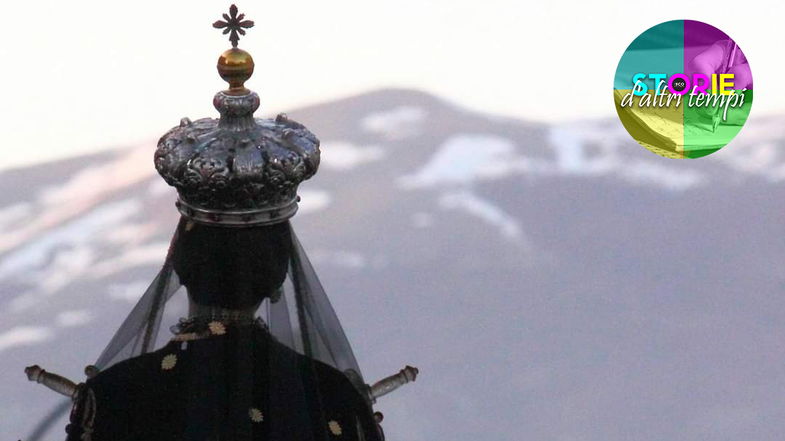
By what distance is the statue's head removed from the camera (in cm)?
153

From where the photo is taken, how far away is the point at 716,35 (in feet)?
10.9

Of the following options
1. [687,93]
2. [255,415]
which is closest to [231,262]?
[255,415]

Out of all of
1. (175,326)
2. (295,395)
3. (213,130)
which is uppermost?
(213,130)

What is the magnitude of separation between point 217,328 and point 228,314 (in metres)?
0.02

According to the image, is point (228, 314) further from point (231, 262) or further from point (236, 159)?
point (236, 159)

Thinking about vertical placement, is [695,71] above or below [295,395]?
above

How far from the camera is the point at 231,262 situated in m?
1.53

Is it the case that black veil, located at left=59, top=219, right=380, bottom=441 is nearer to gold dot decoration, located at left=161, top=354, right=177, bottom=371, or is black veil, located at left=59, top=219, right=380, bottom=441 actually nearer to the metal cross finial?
gold dot decoration, located at left=161, top=354, right=177, bottom=371

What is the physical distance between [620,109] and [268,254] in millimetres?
1946

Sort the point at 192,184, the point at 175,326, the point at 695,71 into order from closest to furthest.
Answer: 1. the point at 192,184
2. the point at 175,326
3. the point at 695,71

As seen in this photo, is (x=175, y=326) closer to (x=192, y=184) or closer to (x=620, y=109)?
(x=192, y=184)

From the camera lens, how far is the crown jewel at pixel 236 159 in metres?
1.48

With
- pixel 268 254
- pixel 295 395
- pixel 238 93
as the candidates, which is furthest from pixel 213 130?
pixel 295 395

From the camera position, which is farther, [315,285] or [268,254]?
[315,285]
